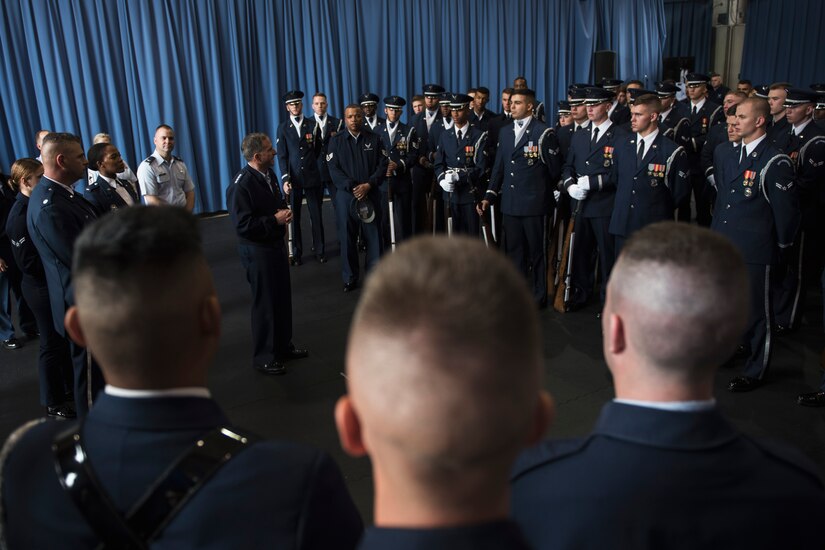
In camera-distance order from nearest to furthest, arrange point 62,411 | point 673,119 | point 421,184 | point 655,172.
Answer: point 62,411 → point 655,172 → point 673,119 → point 421,184

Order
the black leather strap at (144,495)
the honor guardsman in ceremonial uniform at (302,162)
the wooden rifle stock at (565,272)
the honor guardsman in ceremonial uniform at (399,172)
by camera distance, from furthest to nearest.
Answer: the honor guardsman in ceremonial uniform at (302,162) → the honor guardsman in ceremonial uniform at (399,172) → the wooden rifle stock at (565,272) → the black leather strap at (144,495)

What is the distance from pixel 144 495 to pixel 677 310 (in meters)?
0.91

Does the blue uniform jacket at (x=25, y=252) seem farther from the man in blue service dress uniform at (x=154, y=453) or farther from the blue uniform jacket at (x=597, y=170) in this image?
the blue uniform jacket at (x=597, y=170)

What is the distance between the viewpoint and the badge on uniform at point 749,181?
3510 millimetres

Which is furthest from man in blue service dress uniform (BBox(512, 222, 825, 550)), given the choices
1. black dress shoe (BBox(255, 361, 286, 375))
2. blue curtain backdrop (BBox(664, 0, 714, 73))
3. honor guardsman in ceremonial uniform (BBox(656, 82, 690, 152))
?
blue curtain backdrop (BBox(664, 0, 714, 73))

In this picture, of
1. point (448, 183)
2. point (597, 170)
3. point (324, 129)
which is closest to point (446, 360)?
point (597, 170)

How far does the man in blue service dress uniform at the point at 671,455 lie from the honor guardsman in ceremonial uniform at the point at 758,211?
2.68 meters

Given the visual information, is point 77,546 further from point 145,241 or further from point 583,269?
point 583,269

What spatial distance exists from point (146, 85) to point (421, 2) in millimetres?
4689

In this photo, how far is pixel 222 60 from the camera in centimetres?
879

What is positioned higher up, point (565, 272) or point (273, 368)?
point (565, 272)

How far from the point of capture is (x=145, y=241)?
1.04 metres

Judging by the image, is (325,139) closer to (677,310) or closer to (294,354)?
(294,354)

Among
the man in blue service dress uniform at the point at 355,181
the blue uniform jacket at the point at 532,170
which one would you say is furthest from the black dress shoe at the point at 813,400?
the man in blue service dress uniform at the point at 355,181
